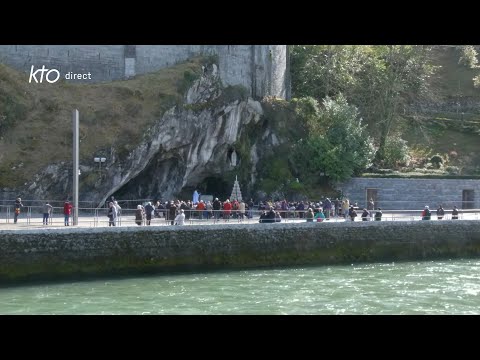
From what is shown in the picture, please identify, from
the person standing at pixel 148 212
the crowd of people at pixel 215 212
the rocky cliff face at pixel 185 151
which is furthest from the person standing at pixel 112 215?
the rocky cliff face at pixel 185 151

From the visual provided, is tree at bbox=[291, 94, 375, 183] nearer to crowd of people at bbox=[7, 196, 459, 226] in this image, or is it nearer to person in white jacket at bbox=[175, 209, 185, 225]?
crowd of people at bbox=[7, 196, 459, 226]

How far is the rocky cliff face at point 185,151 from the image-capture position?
1026 inches

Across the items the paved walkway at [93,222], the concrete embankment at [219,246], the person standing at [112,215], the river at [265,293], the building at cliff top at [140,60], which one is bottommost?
the river at [265,293]

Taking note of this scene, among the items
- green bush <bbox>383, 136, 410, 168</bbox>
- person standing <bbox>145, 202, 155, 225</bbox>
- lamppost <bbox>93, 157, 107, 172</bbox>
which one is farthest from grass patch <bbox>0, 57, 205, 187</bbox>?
green bush <bbox>383, 136, 410, 168</bbox>

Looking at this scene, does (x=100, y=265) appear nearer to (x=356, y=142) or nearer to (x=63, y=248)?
(x=63, y=248)

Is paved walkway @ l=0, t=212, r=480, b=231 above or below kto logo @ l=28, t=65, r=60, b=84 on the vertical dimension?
below

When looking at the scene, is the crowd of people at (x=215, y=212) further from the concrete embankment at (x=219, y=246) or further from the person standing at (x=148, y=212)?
the concrete embankment at (x=219, y=246)

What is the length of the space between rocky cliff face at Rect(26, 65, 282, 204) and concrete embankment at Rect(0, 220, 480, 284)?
222 inches

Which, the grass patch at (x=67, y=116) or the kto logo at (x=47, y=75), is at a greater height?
the kto logo at (x=47, y=75)

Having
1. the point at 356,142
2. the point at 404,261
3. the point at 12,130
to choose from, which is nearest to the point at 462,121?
the point at 356,142

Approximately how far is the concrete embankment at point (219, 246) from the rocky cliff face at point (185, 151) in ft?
18.5

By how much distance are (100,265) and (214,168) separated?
41.1 feet

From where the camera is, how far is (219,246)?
2267 cm

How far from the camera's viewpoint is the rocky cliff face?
26.1m
